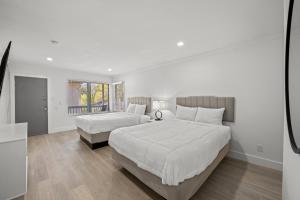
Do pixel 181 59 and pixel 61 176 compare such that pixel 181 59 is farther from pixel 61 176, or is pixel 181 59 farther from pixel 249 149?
pixel 61 176

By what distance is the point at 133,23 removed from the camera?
198 cm

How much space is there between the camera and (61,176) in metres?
2.16

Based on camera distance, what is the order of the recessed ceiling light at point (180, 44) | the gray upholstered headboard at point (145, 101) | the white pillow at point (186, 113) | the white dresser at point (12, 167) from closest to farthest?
1. the white dresser at point (12, 167)
2. the recessed ceiling light at point (180, 44)
3. the white pillow at point (186, 113)
4. the gray upholstered headboard at point (145, 101)

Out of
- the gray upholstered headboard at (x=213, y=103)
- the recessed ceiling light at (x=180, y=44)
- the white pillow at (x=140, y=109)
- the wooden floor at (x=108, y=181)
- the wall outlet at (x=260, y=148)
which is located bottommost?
the wooden floor at (x=108, y=181)

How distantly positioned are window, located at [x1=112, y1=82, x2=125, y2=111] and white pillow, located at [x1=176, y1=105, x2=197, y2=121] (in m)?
3.46

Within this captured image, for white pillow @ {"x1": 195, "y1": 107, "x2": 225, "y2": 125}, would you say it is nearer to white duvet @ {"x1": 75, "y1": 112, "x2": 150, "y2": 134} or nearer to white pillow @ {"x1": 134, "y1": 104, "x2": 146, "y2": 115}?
white duvet @ {"x1": 75, "y1": 112, "x2": 150, "y2": 134}

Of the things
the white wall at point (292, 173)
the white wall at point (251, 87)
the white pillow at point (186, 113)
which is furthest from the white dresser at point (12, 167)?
the white wall at point (251, 87)

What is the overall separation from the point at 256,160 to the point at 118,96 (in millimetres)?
5718

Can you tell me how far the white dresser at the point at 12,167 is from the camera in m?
1.57

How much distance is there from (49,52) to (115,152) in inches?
120

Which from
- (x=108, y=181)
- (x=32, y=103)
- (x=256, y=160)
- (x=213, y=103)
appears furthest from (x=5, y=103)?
(x=256, y=160)

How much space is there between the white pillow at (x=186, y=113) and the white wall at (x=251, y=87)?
1.64 ft

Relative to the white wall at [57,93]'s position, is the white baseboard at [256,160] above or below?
below

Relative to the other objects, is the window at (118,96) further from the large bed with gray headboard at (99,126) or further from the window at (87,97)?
the large bed with gray headboard at (99,126)
